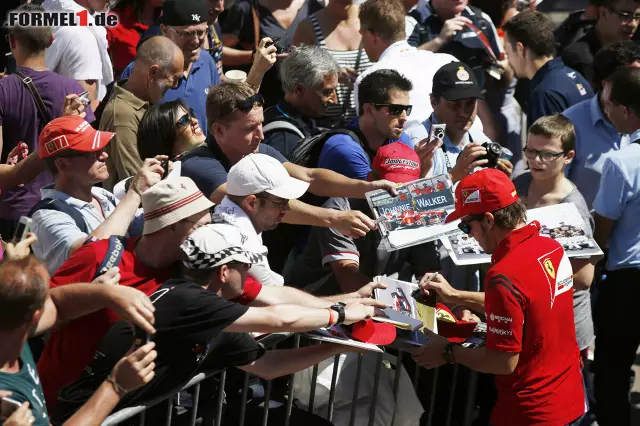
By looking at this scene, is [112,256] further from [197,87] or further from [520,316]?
[197,87]

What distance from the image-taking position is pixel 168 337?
167 inches

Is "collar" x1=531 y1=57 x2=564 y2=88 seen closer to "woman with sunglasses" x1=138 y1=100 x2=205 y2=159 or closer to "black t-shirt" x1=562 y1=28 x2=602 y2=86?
"black t-shirt" x1=562 y1=28 x2=602 y2=86

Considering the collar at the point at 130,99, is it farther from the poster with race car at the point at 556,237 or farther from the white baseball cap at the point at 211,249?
the white baseball cap at the point at 211,249

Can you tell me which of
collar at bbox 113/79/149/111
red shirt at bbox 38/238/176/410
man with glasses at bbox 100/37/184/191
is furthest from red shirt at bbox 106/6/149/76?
red shirt at bbox 38/238/176/410

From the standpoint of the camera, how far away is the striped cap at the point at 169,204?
15.0ft

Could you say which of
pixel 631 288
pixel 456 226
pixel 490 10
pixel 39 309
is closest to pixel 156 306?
pixel 39 309

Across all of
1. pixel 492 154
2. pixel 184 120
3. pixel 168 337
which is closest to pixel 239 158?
pixel 184 120

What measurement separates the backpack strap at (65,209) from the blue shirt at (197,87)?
1.87 meters

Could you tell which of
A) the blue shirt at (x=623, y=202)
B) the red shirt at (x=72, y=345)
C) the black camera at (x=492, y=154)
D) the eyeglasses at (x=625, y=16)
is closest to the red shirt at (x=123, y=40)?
the black camera at (x=492, y=154)

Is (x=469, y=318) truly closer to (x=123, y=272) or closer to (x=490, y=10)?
(x=123, y=272)

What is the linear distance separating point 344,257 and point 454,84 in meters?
1.65

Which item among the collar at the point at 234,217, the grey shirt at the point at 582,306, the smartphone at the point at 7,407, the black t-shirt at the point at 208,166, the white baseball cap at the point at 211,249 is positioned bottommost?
the grey shirt at the point at 582,306

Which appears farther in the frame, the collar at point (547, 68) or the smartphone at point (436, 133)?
the collar at point (547, 68)

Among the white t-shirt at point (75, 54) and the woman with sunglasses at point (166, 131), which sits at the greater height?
the woman with sunglasses at point (166, 131)
